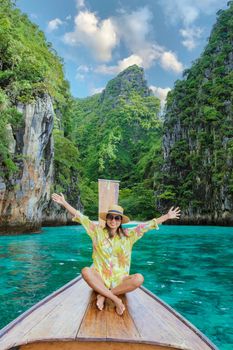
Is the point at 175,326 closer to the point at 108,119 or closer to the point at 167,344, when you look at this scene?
the point at 167,344

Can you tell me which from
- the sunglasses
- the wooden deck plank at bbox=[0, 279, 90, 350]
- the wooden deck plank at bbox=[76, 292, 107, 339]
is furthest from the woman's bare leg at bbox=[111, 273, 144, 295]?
the sunglasses

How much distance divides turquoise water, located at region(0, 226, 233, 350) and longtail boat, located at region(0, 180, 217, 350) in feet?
4.76

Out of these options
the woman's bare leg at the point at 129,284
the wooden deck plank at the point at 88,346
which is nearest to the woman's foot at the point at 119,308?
the woman's bare leg at the point at 129,284

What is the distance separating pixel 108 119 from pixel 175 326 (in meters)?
72.3

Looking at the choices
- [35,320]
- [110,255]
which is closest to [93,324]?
[35,320]

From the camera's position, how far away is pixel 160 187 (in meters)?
41.4

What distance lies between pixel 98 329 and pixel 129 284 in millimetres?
807

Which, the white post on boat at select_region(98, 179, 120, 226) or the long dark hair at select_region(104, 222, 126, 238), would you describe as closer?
the long dark hair at select_region(104, 222, 126, 238)

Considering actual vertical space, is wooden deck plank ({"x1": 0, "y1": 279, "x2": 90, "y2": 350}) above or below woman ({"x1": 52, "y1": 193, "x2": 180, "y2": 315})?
below

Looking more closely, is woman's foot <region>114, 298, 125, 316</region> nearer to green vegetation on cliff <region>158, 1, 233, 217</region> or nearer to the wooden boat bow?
the wooden boat bow

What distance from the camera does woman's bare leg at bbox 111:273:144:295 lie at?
3676 mm

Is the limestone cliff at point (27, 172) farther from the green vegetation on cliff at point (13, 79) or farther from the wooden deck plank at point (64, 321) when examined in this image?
the wooden deck plank at point (64, 321)

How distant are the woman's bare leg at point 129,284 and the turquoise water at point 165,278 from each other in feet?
5.26

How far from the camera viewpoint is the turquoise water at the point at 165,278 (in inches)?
217
